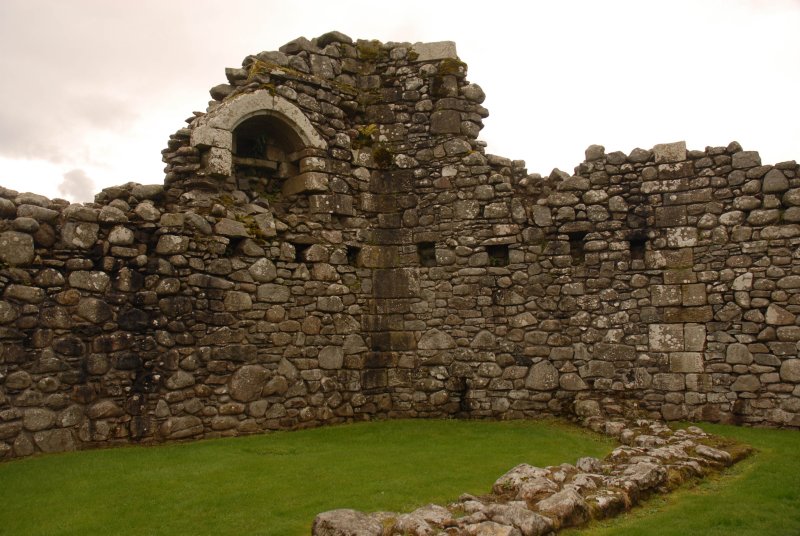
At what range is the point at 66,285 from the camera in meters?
9.54

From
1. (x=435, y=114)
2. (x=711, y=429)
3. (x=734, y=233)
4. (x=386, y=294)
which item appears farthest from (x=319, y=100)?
(x=711, y=429)

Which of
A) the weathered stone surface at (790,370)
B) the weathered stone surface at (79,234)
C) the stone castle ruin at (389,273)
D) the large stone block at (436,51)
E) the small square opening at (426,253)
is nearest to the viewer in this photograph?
the weathered stone surface at (79,234)

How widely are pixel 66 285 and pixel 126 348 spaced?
112 centimetres

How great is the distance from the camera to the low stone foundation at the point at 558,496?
6.00 m

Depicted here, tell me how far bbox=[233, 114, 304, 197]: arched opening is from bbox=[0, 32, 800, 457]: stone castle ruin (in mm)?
37

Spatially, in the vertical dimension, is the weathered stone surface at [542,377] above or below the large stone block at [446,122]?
below

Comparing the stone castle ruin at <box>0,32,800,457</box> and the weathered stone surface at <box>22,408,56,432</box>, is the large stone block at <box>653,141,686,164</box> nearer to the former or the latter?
the stone castle ruin at <box>0,32,800,457</box>

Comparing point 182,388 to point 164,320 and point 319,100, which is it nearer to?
point 164,320

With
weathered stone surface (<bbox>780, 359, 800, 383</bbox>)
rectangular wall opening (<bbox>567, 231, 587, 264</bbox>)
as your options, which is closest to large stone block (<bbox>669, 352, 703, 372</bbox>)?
weathered stone surface (<bbox>780, 359, 800, 383</bbox>)

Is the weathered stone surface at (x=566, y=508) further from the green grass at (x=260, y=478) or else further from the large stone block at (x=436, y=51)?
the large stone block at (x=436, y=51)

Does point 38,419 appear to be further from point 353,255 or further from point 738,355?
point 738,355

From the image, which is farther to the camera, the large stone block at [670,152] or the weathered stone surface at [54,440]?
the large stone block at [670,152]

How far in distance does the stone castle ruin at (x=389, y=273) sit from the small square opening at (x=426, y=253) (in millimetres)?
51

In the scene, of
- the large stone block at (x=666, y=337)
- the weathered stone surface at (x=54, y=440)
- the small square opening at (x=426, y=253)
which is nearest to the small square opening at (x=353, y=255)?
the small square opening at (x=426, y=253)
